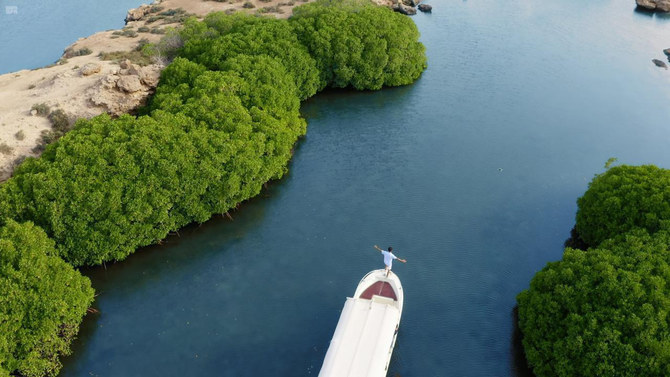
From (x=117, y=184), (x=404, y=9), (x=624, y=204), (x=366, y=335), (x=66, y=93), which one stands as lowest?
(x=366, y=335)

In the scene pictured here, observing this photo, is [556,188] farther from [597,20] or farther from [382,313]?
[597,20]

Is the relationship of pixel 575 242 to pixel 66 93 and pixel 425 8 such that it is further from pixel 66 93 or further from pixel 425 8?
pixel 425 8

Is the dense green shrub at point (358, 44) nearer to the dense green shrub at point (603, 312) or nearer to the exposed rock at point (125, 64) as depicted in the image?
the exposed rock at point (125, 64)

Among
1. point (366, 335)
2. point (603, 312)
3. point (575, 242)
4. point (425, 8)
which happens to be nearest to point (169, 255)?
point (366, 335)

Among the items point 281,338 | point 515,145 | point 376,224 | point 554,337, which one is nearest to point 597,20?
point 515,145

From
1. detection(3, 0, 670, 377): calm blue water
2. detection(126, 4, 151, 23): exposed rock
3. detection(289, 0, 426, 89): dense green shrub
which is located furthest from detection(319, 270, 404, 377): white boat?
detection(126, 4, 151, 23): exposed rock
